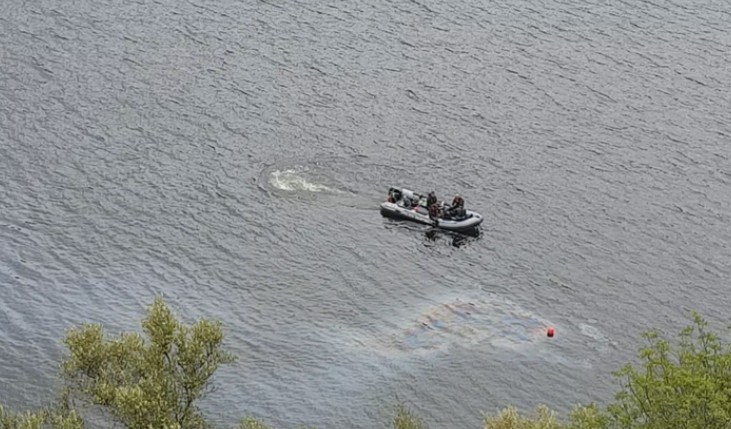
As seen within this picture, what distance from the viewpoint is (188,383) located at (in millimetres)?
44781

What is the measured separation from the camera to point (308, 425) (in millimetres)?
57938

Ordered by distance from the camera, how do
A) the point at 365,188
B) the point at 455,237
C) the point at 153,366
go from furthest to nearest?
the point at 365,188
the point at 455,237
the point at 153,366

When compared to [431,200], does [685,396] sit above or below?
above

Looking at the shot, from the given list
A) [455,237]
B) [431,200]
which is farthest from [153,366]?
[431,200]

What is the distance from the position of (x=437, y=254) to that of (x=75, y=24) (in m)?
50.7

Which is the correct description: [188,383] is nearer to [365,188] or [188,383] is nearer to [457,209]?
[457,209]

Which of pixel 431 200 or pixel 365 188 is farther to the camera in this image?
pixel 365 188

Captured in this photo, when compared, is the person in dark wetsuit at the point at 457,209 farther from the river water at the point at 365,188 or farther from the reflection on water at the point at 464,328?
the reflection on water at the point at 464,328

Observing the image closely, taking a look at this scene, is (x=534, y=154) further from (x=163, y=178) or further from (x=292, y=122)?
(x=163, y=178)

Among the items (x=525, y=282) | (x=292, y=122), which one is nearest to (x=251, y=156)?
(x=292, y=122)

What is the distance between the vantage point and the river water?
209ft

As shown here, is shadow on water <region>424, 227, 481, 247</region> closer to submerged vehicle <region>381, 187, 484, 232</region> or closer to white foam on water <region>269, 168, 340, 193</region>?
submerged vehicle <region>381, 187, 484, 232</region>

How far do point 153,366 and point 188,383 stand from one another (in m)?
1.83

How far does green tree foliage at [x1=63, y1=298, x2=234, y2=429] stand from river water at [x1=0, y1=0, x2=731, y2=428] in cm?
1374
